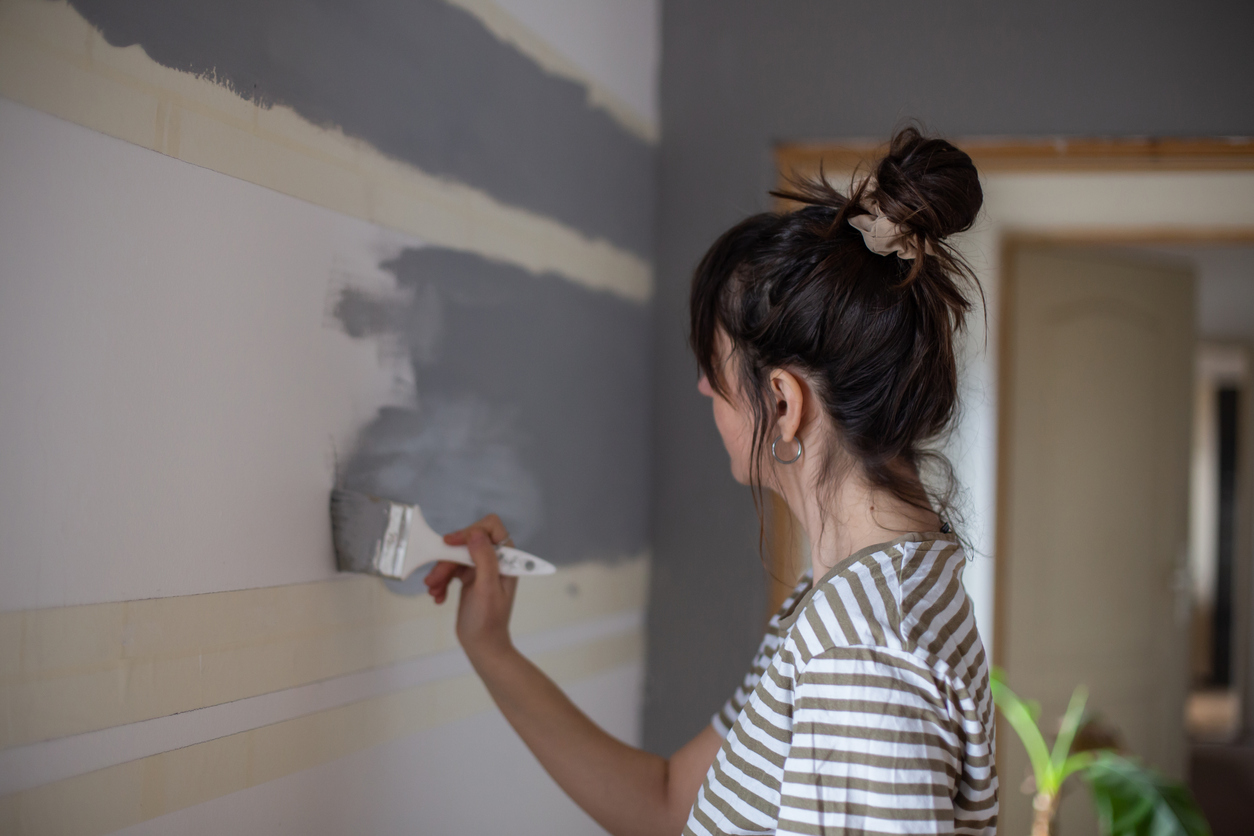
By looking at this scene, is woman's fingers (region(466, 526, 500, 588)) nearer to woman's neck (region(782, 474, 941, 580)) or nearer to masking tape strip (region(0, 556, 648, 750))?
masking tape strip (region(0, 556, 648, 750))

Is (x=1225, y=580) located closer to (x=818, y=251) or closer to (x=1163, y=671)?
(x=1163, y=671)

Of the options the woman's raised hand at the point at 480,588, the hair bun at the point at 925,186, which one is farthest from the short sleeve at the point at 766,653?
the hair bun at the point at 925,186

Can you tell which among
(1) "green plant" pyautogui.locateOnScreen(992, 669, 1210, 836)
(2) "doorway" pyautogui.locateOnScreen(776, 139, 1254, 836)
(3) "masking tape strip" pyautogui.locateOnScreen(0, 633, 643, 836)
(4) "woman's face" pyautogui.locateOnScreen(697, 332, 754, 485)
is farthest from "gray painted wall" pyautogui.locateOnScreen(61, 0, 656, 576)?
(2) "doorway" pyautogui.locateOnScreen(776, 139, 1254, 836)

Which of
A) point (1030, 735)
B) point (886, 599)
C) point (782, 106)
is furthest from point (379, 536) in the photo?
point (1030, 735)

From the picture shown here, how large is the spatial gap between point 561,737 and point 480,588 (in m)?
0.19

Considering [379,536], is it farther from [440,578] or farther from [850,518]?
[850,518]

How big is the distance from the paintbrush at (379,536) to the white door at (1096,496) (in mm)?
2390

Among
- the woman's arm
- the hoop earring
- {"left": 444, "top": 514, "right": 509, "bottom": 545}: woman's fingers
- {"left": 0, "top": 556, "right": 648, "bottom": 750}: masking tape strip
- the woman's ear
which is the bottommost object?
the woman's arm

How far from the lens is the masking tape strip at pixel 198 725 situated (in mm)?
562

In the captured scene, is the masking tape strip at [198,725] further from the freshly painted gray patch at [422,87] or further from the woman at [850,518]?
the freshly painted gray patch at [422,87]

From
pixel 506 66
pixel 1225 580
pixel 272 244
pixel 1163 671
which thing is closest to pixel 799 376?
pixel 272 244

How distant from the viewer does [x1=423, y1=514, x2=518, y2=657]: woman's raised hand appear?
87cm

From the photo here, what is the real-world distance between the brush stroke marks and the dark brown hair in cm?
34

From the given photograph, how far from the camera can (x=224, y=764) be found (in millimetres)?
699
